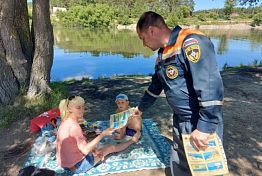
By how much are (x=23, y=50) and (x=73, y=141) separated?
133 inches

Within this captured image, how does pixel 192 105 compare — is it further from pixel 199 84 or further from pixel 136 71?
pixel 136 71

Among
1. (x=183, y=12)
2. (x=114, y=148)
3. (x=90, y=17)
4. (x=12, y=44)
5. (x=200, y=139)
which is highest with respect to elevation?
(x=183, y=12)

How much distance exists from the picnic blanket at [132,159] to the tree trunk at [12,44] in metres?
2.20

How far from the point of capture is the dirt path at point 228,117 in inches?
153

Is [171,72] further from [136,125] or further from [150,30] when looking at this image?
[136,125]

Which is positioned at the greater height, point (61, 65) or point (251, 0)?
point (251, 0)

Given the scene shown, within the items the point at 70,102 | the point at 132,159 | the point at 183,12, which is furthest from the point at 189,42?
the point at 183,12

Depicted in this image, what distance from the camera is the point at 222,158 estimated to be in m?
2.19

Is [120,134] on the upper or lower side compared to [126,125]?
lower

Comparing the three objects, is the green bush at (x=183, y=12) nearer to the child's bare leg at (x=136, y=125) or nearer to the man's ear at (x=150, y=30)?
the child's bare leg at (x=136, y=125)

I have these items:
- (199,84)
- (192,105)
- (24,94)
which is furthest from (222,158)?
(24,94)

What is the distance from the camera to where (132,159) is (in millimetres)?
3840

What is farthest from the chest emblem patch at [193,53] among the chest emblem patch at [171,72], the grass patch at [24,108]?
the grass patch at [24,108]

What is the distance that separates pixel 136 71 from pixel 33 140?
1125 cm
